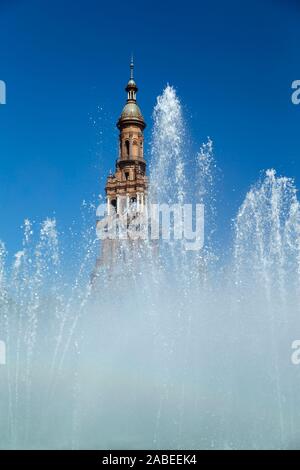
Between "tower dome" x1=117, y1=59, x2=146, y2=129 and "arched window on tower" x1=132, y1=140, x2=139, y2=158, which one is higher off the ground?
"tower dome" x1=117, y1=59, x2=146, y2=129

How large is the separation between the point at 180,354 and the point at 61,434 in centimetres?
476

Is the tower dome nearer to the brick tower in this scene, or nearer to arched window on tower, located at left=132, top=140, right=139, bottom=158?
the brick tower

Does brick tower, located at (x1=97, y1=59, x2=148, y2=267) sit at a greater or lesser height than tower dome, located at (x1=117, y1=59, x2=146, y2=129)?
lesser

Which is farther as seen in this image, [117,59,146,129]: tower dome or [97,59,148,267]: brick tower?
[117,59,146,129]: tower dome

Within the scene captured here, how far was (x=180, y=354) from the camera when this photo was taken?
20422mm

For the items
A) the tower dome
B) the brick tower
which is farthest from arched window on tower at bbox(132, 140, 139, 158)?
the tower dome

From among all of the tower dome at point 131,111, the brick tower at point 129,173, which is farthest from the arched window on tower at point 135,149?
the tower dome at point 131,111

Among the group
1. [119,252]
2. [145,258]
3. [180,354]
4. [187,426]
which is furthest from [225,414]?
[119,252]

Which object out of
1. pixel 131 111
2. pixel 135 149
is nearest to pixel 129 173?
pixel 135 149

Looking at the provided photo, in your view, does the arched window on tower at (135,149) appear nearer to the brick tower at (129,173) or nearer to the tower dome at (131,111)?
the brick tower at (129,173)

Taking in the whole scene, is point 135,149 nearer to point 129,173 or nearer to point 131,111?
point 129,173

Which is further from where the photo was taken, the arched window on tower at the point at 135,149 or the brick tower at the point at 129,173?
the arched window on tower at the point at 135,149

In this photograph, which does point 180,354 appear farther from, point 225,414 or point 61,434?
point 61,434

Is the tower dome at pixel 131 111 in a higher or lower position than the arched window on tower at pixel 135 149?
higher
